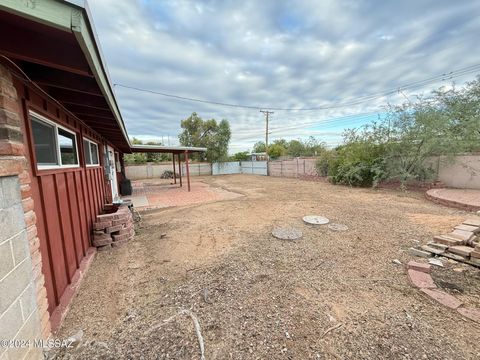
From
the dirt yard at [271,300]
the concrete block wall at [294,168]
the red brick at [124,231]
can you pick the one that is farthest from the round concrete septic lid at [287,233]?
the concrete block wall at [294,168]

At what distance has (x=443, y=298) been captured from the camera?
7.13 feet

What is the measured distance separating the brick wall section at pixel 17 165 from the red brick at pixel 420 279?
11.8 ft

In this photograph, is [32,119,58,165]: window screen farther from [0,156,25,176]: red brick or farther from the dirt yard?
the dirt yard

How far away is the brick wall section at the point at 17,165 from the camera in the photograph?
4.35 feet

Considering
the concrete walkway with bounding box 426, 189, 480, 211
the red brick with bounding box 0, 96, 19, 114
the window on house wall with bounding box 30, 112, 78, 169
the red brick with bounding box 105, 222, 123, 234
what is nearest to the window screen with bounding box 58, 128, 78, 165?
the window on house wall with bounding box 30, 112, 78, 169

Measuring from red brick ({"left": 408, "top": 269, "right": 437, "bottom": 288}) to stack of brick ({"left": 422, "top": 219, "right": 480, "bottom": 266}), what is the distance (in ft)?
2.80

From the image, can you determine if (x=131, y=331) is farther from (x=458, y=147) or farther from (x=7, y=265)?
(x=458, y=147)

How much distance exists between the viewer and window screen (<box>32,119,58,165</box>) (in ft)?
7.45

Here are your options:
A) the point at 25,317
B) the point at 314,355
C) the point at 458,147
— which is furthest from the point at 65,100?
the point at 458,147

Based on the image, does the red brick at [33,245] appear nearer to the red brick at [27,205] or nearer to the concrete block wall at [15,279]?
the concrete block wall at [15,279]

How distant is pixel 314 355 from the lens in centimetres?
160

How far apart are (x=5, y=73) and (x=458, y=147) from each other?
1153 centimetres

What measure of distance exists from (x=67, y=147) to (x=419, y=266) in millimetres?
5256

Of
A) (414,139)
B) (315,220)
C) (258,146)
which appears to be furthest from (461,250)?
(258,146)
